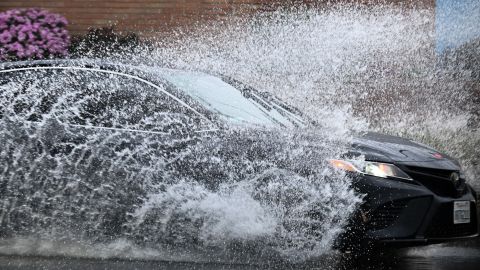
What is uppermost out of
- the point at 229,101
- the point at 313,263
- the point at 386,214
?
the point at 229,101

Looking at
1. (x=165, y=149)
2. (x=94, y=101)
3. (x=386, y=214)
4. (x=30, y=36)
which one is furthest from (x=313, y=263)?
(x=30, y=36)

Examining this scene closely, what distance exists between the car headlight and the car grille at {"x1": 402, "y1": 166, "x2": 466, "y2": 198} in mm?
70

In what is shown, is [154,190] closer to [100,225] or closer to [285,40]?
[100,225]

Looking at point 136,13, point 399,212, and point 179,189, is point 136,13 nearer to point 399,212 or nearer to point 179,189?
point 179,189

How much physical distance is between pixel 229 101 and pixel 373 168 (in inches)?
49.1

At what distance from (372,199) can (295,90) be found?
6804 mm

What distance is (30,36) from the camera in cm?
1089

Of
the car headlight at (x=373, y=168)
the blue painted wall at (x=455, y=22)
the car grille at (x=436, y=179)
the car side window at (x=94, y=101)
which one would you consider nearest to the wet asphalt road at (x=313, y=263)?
the car grille at (x=436, y=179)

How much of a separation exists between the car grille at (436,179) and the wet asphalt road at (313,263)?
20.5 inches

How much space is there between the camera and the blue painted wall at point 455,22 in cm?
1162

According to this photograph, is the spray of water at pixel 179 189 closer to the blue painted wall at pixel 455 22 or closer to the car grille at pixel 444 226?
the car grille at pixel 444 226

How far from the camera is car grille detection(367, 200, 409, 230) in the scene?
194 inches

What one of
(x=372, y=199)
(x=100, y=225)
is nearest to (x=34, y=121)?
(x=100, y=225)

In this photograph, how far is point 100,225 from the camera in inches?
205
